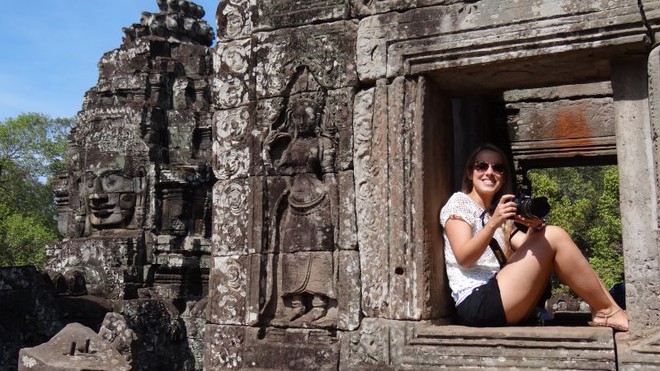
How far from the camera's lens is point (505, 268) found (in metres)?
4.21

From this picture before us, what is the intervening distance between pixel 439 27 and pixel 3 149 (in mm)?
39676

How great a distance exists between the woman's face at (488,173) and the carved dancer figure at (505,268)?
0.12m

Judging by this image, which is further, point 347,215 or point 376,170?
point 347,215

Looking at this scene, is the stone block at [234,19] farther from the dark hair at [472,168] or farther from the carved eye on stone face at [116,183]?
the carved eye on stone face at [116,183]

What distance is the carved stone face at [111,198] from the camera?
16.2 m

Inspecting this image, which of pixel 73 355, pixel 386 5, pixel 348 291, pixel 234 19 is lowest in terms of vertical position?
pixel 73 355

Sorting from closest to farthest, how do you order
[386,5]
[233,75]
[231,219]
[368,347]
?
[368,347]
[386,5]
[231,219]
[233,75]

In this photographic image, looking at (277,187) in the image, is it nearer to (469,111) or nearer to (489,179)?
(489,179)

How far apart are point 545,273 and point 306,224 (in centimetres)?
147

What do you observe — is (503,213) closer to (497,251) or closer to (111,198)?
(497,251)

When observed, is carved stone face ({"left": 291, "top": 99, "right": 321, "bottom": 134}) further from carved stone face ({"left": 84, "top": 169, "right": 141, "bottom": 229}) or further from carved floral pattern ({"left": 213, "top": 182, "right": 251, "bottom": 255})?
carved stone face ({"left": 84, "top": 169, "right": 141, "bottom": 229})

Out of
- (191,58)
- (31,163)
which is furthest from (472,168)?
(31,163)

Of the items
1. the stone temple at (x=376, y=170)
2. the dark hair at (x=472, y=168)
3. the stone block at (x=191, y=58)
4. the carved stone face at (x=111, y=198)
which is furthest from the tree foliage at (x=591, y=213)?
the stone temple at (x=376, y=170)

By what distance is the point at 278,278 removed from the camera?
190 inches
